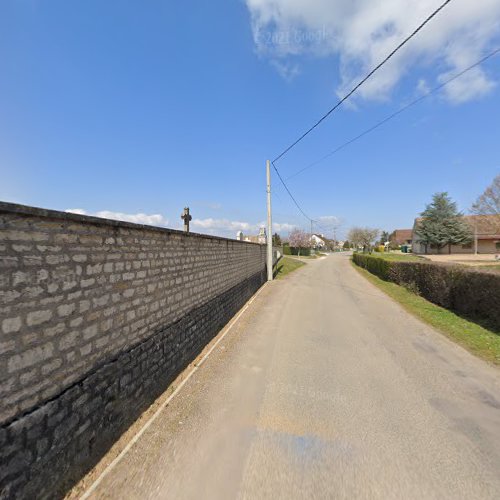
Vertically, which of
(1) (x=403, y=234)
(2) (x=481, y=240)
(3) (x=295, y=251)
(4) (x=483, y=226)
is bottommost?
(3) (x=295, y=251)

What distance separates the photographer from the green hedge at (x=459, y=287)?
801cm

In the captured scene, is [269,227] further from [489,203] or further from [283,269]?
[489,203]

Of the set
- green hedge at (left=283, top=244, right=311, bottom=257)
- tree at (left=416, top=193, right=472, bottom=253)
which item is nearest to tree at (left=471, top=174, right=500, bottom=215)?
tree at (left=416, top=193, right=472, bottom=253)

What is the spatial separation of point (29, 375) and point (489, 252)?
55358mm

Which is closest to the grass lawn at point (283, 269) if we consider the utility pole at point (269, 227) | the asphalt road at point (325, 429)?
the utility pole at point (269, 227)

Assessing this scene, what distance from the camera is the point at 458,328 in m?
7.88

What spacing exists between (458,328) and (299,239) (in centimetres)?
5543

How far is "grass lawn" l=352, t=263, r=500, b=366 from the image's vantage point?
20.5 ft

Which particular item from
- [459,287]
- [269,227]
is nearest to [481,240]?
[269,227]

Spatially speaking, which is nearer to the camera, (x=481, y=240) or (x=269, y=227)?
(x=269, y=227)

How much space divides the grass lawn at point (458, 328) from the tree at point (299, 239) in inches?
1878

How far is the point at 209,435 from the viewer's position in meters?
3.37

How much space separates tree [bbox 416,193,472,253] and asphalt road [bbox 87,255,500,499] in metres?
43.0

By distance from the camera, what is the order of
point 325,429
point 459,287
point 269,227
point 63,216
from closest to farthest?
point 63,216
point 325,429
point 459,287
point 269,227
